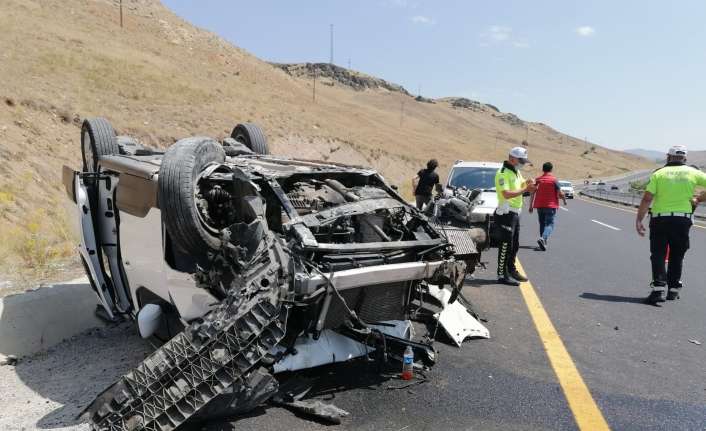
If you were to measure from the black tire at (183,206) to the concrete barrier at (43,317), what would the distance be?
1.98 m

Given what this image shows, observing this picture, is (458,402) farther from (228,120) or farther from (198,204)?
(228,120)

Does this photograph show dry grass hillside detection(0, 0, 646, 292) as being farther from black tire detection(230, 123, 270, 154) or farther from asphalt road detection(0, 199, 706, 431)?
asphalt road detection(0, 199, 706, 431)

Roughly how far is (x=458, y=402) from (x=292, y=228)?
1.63 meters

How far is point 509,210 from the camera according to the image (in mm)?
7465

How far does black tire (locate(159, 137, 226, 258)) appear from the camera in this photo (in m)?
4.04

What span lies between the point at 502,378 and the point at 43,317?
4.34 metres

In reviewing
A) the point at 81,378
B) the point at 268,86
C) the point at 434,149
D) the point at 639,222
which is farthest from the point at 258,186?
the point at 434,149

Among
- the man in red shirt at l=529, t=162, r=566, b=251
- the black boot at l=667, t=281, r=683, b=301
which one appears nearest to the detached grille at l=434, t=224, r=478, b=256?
the black boot at l=667, t=281, r=683, b=301

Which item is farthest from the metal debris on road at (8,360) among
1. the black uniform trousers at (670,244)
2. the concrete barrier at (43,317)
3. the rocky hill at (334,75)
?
the rocky hill at (334,75)

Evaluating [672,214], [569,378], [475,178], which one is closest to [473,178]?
[475,178]

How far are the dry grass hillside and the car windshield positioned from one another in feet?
23.7

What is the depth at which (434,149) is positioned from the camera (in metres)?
76.6

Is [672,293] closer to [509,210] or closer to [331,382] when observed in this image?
[509,210]

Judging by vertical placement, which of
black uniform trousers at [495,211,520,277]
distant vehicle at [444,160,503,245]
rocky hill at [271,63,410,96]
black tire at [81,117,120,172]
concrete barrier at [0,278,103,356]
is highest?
rocky hill at [271,63,410,96]
